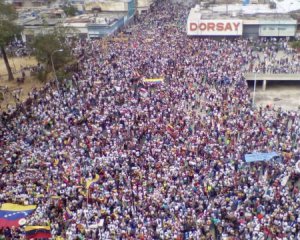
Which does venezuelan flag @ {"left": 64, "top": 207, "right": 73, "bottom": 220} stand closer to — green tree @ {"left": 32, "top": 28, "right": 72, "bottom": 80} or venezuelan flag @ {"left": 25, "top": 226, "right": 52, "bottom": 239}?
venezuelan flag @ {"left": 25, "top": 226, "right": 52, "bottom": 239}

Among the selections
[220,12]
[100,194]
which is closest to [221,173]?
[100,194]

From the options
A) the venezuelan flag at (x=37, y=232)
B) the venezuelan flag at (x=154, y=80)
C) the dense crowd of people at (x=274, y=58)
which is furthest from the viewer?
the dense crowd of people at (x=274, y=58)

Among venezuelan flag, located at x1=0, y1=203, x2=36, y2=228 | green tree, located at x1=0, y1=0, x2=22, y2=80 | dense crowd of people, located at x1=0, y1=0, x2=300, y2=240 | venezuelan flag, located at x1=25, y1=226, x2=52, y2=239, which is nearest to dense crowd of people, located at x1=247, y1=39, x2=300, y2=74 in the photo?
dense crowd of people, located at x1=0, y1=0, x2=300, y2=240

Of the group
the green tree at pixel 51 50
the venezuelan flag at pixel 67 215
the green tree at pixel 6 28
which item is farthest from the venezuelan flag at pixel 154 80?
the venezuelan flag at pixel 67 215

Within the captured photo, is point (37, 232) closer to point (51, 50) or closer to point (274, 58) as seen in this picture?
point (51, 50)

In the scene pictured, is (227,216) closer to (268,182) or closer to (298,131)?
(268,182)

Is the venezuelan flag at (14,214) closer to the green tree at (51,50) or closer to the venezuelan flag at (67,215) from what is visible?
the venezuelan flag at (67,215)
